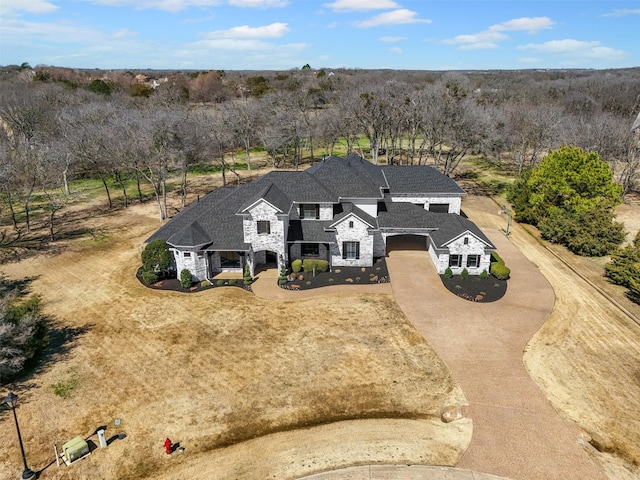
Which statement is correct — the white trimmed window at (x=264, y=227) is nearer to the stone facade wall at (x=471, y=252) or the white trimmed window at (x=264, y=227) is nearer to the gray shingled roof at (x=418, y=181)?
the gray shingled roof at (x=418, y=181)

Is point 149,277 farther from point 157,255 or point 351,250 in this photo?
point 351,250

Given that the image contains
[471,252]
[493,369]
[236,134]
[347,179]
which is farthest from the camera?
[236,134]

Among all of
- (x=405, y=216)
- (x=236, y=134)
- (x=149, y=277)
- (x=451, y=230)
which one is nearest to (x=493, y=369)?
(x=451, y=230)

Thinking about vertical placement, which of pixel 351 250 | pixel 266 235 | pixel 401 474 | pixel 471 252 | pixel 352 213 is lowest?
pixel 401 474

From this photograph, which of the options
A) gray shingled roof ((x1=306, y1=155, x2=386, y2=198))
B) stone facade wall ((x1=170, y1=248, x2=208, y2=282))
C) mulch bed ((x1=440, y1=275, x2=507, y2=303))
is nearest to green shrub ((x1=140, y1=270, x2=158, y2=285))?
stone facade wall ((x1=170, y1=248, x2=208, y2=282))

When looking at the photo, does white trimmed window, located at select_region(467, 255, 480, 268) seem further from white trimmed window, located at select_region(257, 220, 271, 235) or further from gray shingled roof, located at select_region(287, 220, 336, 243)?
white trimmed window, located at select_region(257, 220, 271, 235)

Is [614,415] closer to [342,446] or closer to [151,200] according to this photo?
[342,446]

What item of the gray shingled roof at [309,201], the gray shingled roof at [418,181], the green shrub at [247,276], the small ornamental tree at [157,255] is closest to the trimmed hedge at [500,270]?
the gray shingled roof at [309,201]
